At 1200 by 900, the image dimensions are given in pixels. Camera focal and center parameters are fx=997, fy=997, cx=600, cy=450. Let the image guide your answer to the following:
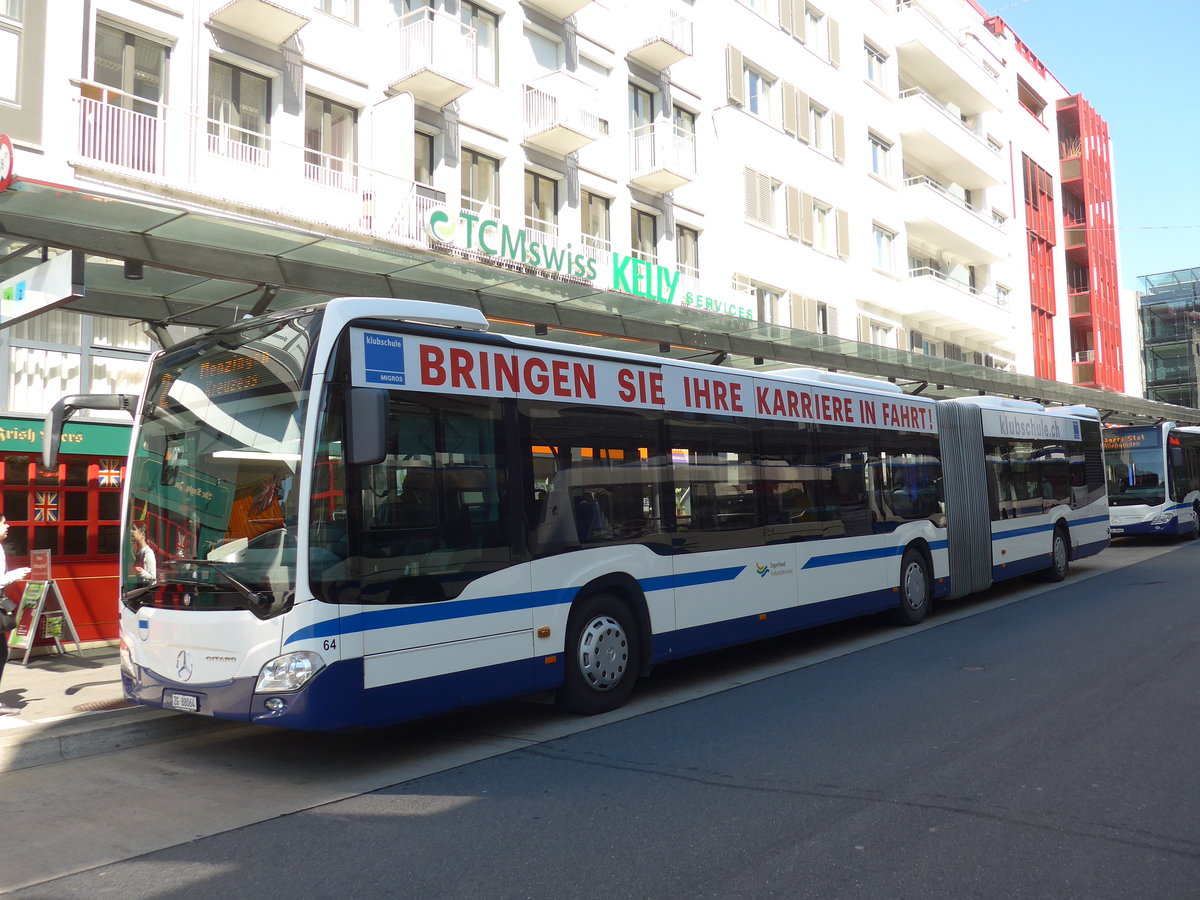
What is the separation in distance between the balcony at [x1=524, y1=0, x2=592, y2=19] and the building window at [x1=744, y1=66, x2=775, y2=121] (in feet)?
23.3

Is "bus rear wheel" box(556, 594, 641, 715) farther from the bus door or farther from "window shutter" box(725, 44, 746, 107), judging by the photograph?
"window shutter" box(725, 44, 746, 107)

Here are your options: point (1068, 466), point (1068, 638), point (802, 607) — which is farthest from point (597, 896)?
point (1068, 466)

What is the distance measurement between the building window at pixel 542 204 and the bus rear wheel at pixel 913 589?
10.9 metres

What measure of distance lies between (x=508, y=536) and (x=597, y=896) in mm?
3296

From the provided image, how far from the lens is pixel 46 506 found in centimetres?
1148

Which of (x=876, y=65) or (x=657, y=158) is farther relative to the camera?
(x=876, y=65)

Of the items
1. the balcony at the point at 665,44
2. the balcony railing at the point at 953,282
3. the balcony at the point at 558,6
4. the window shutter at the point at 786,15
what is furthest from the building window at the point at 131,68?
the balcony railing at the point at 953,282

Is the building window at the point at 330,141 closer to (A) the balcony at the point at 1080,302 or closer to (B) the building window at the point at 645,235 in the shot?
(B) the building window at the point at 645,235

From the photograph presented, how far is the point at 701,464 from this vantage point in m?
9.02

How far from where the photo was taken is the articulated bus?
606 cm

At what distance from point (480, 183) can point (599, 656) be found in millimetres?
13987

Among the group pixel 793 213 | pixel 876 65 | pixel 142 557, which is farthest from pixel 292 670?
pixel 876 65

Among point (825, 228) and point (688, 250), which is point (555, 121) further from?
point (825, 228)

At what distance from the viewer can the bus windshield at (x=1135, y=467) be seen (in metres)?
23.7
